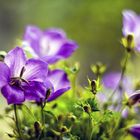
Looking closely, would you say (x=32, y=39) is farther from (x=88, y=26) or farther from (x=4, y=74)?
(x=88, y=26)

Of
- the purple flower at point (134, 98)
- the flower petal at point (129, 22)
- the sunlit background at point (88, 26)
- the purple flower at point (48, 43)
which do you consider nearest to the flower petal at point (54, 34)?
the purple flower at point (48, 43)

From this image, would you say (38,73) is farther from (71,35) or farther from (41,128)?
(71,35)

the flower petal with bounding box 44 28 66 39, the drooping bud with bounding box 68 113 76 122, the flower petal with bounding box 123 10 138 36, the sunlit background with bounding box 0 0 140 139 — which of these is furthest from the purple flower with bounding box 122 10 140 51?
the sunlit background with bounding box 0 0 140 139

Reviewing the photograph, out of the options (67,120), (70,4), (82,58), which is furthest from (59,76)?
(70,4)

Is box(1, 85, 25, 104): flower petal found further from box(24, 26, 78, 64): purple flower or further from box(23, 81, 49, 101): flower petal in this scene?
box(24, 26, 78, 64): purple flower

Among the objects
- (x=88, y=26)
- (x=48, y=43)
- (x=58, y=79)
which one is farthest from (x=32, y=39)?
(x=88, y=26)

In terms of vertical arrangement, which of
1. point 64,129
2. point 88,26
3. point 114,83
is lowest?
point 64,129

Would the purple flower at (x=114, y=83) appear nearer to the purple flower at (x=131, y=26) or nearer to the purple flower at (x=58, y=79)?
the purple flower at (x=131, y=26)
